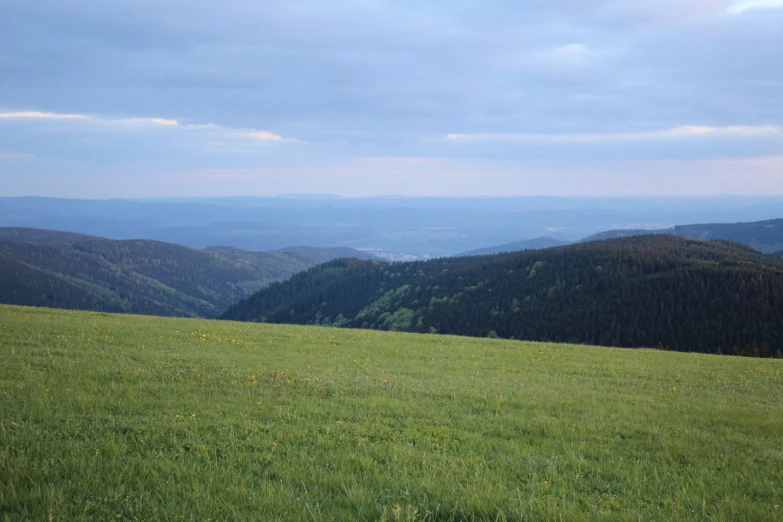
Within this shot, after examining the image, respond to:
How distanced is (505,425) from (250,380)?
682 cm

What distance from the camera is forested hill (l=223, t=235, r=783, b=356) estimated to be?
11238 cm

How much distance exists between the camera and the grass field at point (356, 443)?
5.98 m

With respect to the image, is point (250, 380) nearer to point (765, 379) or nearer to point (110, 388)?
point (110, 388)

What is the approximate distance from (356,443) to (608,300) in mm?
139194

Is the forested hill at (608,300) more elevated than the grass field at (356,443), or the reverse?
the grass field at (356,443)

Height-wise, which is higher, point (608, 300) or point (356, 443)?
point (356, 443)

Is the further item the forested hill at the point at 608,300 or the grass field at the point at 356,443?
the forested hill at the point at 608,300

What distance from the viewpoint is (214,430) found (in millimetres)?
8594

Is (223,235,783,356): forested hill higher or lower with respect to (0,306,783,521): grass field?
lower

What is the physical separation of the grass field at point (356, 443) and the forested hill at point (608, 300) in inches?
3589

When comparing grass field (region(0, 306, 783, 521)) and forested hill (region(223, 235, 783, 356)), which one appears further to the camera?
forested hill (region(223, 235, 783, 356))

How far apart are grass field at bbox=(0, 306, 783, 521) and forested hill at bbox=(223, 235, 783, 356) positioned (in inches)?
3589

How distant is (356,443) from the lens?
330 inches

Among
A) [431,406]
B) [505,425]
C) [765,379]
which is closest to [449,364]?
[431,406]
